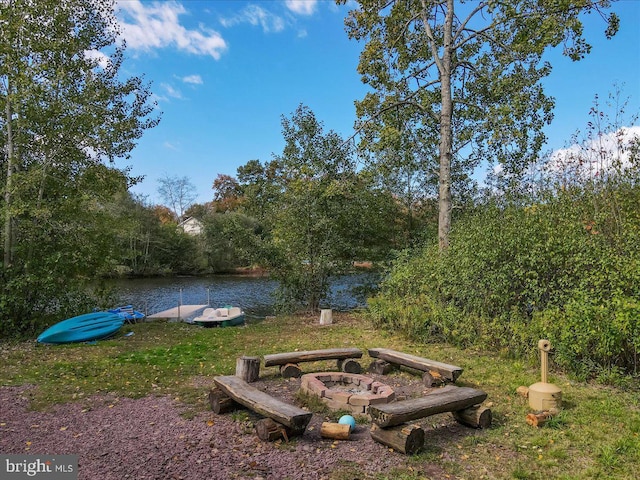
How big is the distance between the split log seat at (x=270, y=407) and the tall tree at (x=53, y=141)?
6383 millimetres

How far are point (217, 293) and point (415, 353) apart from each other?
1782cm

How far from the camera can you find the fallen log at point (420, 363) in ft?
16.9

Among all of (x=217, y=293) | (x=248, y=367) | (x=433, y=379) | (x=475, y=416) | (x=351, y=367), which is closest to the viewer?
(x=475, y=416)

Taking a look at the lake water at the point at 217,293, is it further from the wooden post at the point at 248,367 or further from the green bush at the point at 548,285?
the wooden post at the point at 248,367

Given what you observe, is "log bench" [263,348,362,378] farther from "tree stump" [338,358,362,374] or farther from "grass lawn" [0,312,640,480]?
"grass lawn" [0,312,640,480]

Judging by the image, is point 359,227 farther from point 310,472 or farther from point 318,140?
point 310,472

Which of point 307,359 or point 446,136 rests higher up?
point 446,136

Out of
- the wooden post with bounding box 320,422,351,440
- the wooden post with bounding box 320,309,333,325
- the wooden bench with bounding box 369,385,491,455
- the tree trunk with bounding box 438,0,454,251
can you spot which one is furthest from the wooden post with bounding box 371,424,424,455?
the wooden post with bounding box 320,309,333,325

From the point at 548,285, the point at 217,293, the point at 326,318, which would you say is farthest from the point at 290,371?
the point at 217,293

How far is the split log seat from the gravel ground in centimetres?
19

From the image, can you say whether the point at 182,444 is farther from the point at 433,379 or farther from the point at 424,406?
the point at 433,379

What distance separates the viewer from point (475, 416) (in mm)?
4023

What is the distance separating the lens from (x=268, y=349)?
781 cm

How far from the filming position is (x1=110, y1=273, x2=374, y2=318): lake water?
44.0ft
